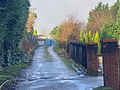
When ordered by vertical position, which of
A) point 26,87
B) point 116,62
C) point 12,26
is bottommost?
point 26,87

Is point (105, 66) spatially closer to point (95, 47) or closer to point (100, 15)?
point (95, 47)

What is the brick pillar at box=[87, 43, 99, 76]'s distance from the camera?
79.5 feet

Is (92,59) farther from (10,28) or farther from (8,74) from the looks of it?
(10,28)

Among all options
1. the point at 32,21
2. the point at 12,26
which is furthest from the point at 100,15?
the point at 12,26

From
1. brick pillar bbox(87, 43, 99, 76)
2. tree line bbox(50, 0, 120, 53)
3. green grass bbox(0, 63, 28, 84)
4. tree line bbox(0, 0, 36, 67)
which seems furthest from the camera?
tree line bbox(50, 0, 120, 53)

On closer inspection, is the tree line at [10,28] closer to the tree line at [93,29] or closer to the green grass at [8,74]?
the green grass at [8,74]

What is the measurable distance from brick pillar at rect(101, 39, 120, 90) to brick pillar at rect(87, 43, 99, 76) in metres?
7.64

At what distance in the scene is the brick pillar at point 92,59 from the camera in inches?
954

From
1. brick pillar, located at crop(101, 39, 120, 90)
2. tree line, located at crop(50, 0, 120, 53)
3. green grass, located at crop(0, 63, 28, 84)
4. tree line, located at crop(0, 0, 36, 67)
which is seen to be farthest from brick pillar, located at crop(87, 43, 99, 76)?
brick pillar, located at crop(101, 39, 120, 90)

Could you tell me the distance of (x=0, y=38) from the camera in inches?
867

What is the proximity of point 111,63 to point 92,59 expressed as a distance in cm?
863

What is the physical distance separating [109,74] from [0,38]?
8.17 m

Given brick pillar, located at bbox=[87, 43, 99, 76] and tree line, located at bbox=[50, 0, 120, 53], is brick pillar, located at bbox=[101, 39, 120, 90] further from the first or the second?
tree line, located at bbox=[50, 0, 120, 53]

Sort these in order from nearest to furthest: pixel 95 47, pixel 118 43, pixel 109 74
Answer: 1. pixel 118 43
2. pixel 109 74
3. pixel 95 47
